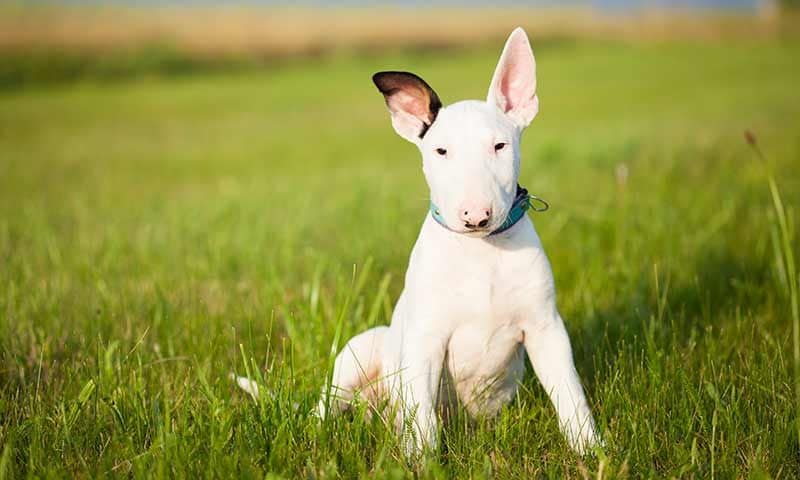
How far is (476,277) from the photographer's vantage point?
9.77ft

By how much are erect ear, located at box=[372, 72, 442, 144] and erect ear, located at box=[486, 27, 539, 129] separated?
0.76ft

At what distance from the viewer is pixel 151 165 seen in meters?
13.2

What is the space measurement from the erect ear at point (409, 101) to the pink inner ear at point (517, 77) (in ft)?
0.91

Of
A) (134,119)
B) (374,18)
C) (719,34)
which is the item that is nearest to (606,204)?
(134,119)

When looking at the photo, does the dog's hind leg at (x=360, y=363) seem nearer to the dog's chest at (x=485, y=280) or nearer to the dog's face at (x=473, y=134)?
the dog's chest at (x=485, y=280)

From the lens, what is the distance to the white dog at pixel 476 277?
2869 millimetres

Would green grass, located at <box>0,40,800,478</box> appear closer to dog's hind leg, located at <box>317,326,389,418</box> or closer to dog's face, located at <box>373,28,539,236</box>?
dog's hind leg, located at <box>317,326,389,418</box>

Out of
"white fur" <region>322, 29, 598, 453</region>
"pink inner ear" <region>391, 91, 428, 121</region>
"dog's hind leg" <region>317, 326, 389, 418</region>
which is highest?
"pink inner ear" <region>391, 91, 428, 121</region>

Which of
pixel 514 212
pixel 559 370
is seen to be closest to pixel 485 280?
pixel 514 212

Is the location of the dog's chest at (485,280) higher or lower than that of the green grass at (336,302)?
higher

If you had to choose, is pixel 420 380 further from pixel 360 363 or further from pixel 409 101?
pixel 409 101

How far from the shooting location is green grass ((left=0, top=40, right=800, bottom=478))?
2826 mm

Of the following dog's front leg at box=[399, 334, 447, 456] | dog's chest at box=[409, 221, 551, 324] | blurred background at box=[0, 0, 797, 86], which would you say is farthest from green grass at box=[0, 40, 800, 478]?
blurred background at box=[0, 0, 797, 86]

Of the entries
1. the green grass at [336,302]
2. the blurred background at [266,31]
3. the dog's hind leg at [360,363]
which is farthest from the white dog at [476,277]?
the blurred background at [266,31]
